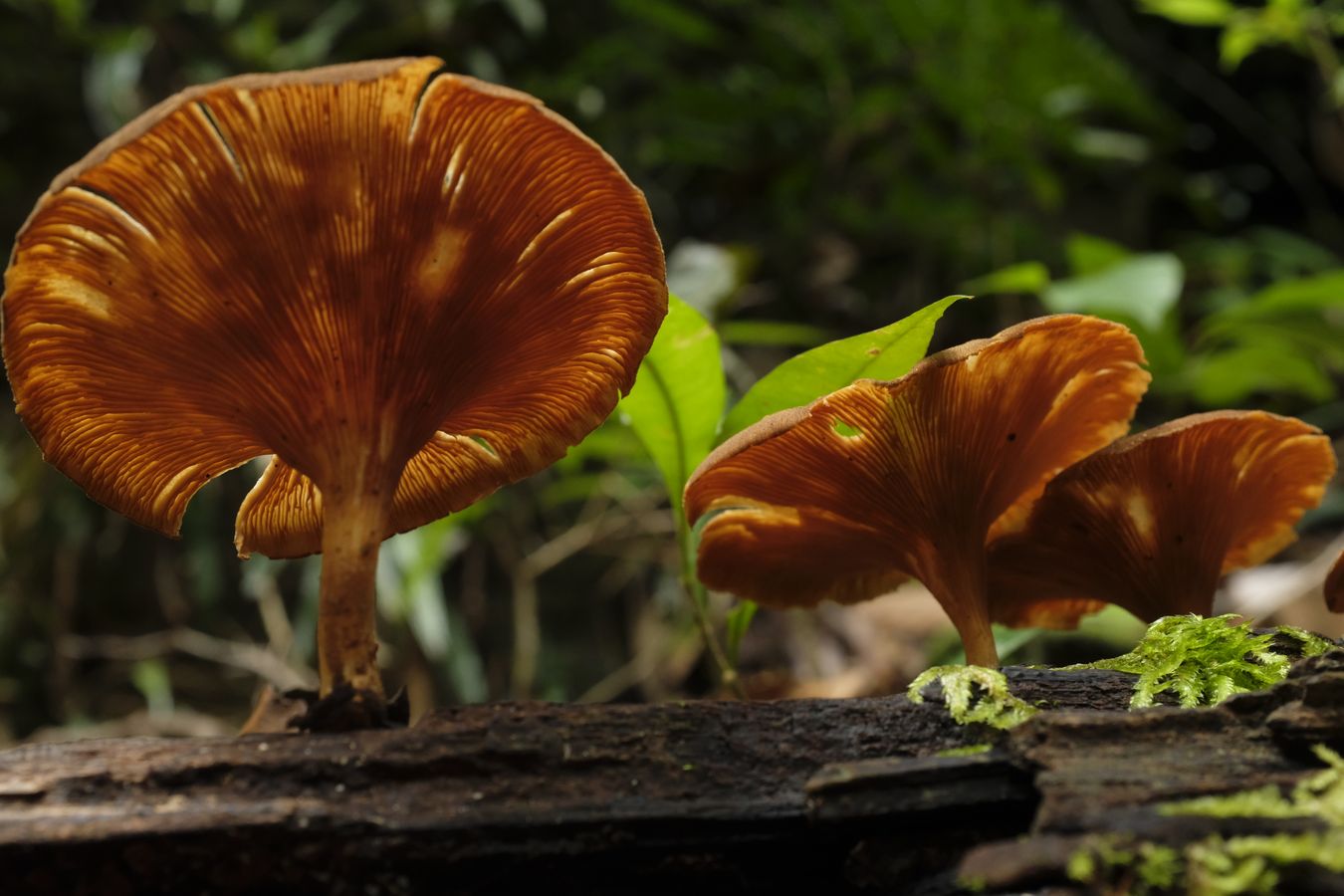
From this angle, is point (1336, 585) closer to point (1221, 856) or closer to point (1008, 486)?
point (1008, 486)

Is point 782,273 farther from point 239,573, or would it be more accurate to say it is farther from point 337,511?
point 337,511

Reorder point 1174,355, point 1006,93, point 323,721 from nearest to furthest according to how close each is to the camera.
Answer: point 323,721
point 1174,355
point 1006,93

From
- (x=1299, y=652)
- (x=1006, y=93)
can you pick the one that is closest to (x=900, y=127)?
(x=1006, y=93)

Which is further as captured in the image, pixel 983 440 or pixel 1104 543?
pixel 1104 543

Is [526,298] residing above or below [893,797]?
above

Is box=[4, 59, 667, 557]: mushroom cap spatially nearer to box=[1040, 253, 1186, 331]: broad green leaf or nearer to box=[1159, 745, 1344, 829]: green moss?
box=[1159, 745, 1344, 829]: green moss

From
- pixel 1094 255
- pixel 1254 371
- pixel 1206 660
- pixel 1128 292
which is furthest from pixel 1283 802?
pixel 1254 371
